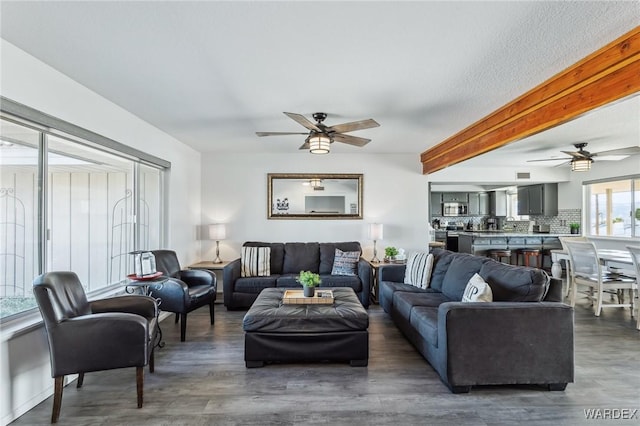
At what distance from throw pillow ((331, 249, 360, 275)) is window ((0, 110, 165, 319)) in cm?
263

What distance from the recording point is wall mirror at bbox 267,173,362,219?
5840 millimetres

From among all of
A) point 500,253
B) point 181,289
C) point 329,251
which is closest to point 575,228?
point 500,253

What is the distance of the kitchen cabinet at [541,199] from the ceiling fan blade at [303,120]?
6860 millimetres

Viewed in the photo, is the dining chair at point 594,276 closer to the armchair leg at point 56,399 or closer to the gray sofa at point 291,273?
the gray sofa at point 291,273

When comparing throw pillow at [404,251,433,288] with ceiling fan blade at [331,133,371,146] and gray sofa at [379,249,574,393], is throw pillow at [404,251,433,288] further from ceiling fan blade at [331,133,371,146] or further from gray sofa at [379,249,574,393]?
ceiling fan blade at [331,133,371,146]

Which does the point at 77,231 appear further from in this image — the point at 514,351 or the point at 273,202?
the point at 514,351

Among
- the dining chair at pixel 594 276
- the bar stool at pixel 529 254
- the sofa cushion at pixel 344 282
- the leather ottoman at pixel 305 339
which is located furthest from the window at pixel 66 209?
the bar stool at pixel 529 254

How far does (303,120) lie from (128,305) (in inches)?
89.2

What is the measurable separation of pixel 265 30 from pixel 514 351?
2855 millimetres

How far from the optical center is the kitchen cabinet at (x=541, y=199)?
780cm

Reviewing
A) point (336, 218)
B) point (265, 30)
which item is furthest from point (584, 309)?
point (265, 30)

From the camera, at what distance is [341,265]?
16.6 feet

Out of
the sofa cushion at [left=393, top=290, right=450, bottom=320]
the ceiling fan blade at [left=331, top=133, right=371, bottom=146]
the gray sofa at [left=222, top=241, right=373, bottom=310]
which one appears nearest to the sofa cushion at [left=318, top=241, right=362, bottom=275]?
the gray sofa at [left=222, top=241, right=373, bottom=310]

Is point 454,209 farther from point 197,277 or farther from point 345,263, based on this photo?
point 197,277
